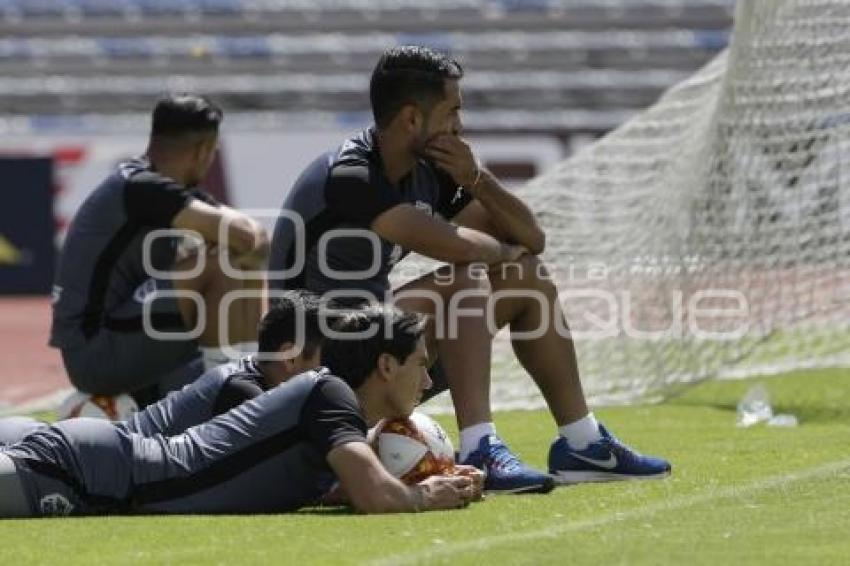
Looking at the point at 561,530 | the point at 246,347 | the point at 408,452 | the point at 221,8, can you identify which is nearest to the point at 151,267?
the point at 246,347

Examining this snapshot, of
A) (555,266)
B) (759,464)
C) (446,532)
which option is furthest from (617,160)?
(446,532)

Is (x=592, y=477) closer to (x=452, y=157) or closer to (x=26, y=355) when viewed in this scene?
(x=452, y=157)

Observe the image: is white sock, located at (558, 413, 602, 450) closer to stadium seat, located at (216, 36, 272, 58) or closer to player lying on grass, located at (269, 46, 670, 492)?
player lying on grass, located at (269, 46, 670, 492)

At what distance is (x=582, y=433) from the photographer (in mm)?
5688

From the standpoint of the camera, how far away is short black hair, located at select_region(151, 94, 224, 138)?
23.7 feet

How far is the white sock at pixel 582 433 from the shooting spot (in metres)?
5.68

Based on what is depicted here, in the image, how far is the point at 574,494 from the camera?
5.38 meters

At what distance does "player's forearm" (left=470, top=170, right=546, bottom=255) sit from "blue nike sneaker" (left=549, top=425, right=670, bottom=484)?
553 millimetres

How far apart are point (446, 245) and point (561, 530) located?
1130mm

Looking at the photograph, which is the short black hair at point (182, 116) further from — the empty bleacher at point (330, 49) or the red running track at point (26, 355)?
the empty bleacher at point (330, 49)

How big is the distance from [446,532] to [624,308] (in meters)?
4.80

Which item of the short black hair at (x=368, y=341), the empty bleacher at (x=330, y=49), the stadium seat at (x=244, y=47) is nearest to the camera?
the short black hair at (x=368, y=341)

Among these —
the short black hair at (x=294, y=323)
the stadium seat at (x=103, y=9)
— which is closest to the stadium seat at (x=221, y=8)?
the stadium seat at (x=103, y=9)

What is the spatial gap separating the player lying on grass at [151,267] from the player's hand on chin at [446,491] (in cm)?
243
